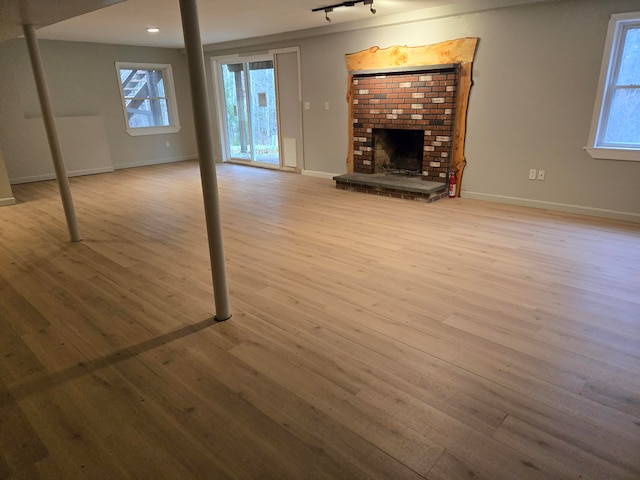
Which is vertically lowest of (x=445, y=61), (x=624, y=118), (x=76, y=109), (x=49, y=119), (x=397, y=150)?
(x=397, y=150)

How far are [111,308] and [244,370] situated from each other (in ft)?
3.87

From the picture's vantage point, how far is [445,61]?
503 cm

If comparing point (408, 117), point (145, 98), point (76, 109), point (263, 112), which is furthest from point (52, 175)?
point (408, 117)

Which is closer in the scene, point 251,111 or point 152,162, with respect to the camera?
point 251,111

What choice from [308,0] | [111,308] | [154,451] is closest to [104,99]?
[308,0]

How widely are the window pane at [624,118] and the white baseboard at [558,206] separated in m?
0.73

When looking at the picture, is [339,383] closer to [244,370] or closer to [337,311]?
[244,370]

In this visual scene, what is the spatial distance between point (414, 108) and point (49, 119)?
13.7ft

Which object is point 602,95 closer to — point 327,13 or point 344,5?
point 344,5

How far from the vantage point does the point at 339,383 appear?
72.9 inches

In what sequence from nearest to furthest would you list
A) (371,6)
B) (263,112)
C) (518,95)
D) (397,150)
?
(518,95) → (371,6) → (397,150) → (263,112)

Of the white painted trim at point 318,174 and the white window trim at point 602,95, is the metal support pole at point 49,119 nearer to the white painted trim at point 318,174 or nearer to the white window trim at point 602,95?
the white painted trim at point 318,174

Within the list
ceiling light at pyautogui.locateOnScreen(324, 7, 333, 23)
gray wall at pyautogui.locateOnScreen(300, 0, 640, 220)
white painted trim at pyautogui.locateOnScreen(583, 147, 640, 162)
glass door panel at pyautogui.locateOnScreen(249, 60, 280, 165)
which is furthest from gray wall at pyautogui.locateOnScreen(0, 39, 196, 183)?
white painted trim at pyautogui.locateOnScreen(583, 147, 640, 162)

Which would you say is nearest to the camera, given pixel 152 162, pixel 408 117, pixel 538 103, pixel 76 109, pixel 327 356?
pixel 327 356
